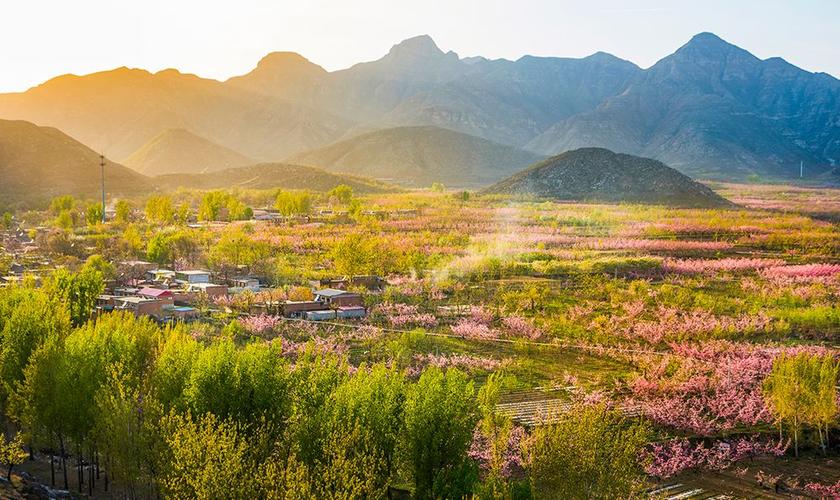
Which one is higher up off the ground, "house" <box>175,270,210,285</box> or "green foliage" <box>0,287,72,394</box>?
"green foliage" <box>0,287,72,394</box>

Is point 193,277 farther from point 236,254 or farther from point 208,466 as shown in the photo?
point 208,466

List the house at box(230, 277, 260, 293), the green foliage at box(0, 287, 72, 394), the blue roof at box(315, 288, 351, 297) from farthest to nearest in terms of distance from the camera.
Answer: the house at box(230, 277, 260, 293), the blue roof at box(315, 288, 351, 297), the green foliage at box(0, 287, 72, 394)

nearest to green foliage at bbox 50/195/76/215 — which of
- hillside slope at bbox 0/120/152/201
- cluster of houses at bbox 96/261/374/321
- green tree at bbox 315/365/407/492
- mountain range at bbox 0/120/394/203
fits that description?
mountain range at bbox 0/120/394/203

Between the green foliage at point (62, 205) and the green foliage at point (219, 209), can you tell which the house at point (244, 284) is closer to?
the green foliage at point (219, 209)

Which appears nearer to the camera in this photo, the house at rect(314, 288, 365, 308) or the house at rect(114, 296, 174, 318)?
the house at rect(114, 296, 174, 318)

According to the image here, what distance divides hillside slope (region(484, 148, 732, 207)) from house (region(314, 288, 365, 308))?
9861 cm

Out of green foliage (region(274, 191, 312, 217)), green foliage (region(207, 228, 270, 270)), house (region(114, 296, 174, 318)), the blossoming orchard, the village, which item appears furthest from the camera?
green foliage (region(274, 191, 312, 217))

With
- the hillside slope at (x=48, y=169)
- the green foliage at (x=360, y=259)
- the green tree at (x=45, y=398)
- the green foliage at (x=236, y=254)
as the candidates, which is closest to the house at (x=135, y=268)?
the green foliage at (x=236, y=254)

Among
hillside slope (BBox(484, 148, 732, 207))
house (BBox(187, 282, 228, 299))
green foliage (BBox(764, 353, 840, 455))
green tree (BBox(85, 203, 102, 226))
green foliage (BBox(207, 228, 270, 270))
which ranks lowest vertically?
green foliage (BBox(764, 353, 840, 455))

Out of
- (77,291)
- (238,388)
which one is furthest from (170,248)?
(238,388)

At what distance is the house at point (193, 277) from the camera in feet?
195

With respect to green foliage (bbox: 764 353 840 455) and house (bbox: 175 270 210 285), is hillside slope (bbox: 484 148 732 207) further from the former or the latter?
green foliage (bbox: 764 353 840 455)

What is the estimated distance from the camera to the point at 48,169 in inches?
6442

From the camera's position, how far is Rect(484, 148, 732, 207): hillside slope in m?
144
